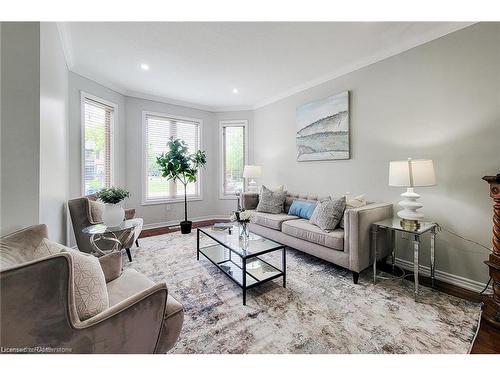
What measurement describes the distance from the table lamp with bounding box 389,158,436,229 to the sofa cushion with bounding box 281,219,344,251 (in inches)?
26.1

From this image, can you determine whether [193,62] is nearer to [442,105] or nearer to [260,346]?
[442,105]

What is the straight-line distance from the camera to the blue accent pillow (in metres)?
3.26

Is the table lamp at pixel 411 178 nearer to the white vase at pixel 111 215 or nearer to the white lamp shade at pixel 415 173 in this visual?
the white lamp shade at pixel 415 173

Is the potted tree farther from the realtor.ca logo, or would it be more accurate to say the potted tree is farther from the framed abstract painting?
the realtor.ca logo

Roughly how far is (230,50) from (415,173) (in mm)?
2607

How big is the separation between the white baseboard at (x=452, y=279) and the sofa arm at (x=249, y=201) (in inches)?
94.1

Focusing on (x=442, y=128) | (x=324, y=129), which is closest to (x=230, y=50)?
(x=324, y=129)

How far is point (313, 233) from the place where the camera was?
2641 mm

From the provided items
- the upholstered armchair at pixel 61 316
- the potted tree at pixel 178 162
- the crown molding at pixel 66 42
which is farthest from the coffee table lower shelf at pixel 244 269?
the crown molding at pixel 66 42

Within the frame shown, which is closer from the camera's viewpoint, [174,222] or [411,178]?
[411,178]

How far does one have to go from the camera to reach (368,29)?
2340mm

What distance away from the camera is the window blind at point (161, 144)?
15.0ft

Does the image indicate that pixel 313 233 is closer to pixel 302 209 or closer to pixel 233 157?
pixel 302 209
